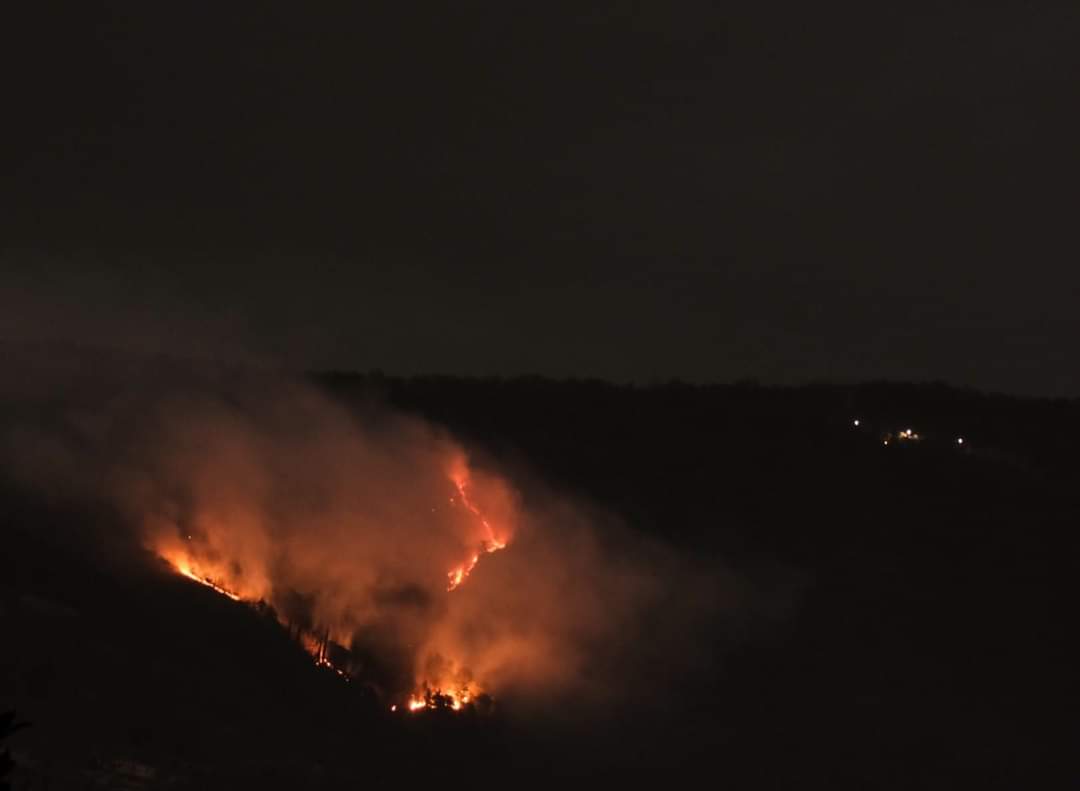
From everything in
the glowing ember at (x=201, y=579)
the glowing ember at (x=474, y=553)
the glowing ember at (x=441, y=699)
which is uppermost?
the glowing ember at (x=474, y=553)

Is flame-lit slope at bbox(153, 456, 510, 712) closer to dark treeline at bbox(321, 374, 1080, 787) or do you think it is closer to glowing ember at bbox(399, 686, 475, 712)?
glowing ember at bbox(399, 686, 475, 712)

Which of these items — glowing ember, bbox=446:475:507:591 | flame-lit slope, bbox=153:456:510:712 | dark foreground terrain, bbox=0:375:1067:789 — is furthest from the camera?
Result: glowing ember, bbox=446:475:507:591

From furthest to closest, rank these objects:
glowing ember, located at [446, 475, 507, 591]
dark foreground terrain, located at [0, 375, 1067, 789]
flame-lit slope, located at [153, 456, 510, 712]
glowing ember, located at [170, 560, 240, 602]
A: 1. glowing ember, located at [446, 475, 507, 591]
2. flame-lit slope, located at [153, 456, 510, 712]
3. glowing ember, located at [170, 560, 240, 602]
4. dark foreground terrain, located at [0, 375, 1067, 789]

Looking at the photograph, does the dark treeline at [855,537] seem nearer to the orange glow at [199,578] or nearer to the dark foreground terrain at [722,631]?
the dark foreground terrain at [722,631]

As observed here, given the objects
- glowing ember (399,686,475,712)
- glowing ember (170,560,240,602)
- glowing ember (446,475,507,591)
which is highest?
glowing ember (446,475,507,591)

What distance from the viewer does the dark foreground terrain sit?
3072cm

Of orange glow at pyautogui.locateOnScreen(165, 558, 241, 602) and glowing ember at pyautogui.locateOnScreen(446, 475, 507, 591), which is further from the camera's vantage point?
glowing ember at pyautogui.locateOnScreen(446, 475, 507, 591)

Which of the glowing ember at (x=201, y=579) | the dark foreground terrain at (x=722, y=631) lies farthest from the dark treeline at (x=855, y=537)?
the glowing ember at (x=201, y=579)

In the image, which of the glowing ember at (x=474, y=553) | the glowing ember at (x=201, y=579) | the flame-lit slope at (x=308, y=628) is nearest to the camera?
the glowing ember at (x=201, y=579)

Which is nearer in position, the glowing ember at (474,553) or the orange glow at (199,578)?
the orange glow at (199,578)

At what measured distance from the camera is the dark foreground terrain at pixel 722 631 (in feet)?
101

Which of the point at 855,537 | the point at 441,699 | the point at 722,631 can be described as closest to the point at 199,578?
the point at 441,699

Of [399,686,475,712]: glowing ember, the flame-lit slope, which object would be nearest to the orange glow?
the flame-lit slope

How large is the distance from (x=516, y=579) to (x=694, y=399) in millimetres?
22975
